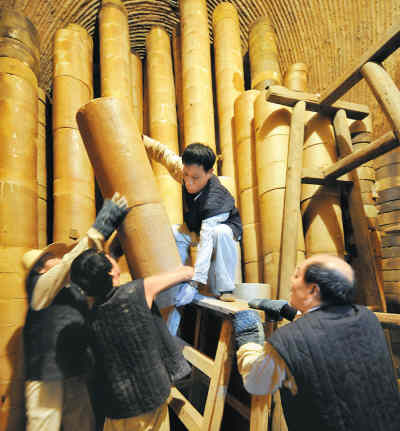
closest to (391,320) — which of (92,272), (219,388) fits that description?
(219,388)

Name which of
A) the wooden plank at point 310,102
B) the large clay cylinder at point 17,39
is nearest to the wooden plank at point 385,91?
the wooden plank at point 310,102

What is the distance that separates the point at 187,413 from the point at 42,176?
11.9 feet

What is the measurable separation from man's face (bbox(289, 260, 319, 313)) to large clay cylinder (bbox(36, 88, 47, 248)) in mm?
3511

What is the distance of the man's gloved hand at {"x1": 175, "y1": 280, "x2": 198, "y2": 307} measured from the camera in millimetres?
2166

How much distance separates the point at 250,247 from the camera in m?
3.76

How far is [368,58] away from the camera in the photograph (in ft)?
8.32

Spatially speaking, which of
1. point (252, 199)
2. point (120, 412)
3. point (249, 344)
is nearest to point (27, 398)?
point (120, 412)

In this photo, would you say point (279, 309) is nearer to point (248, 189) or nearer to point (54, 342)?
point (54, 342)

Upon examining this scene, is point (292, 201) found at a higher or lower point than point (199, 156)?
lower

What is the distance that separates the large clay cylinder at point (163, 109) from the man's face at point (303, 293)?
2.83m

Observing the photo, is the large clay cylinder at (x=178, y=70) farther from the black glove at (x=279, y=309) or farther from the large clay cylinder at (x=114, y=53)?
the black glove at (x=279, y=309)

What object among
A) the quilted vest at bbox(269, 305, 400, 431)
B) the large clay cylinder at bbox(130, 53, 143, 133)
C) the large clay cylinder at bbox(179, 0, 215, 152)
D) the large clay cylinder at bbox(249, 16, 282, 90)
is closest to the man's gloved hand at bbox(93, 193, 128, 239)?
the quilted vest at bbox(269, 305, 400, 431)

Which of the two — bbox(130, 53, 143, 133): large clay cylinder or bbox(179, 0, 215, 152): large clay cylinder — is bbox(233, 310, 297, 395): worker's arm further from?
bbox(130, 53, 143, 133): large clay cylinder

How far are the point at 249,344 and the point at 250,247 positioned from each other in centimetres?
230
